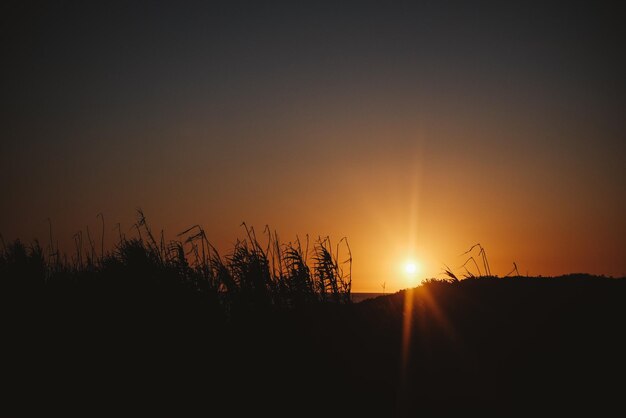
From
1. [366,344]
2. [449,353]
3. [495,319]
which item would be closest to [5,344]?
[366,344]

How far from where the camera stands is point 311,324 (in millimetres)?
7707

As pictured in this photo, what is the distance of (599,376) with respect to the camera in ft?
16.9

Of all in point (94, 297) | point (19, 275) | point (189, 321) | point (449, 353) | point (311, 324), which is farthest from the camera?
point (19, 275)

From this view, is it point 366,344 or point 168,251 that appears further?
point 168,251

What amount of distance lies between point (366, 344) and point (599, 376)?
3.00 meters

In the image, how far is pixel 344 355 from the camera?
6.55 meters

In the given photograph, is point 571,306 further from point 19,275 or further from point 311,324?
point 19,275

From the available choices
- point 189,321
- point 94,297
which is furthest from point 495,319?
point 94,297

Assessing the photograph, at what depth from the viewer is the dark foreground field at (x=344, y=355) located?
17.6 feet

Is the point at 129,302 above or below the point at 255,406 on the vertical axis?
above

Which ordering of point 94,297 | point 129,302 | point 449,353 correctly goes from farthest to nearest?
1. point 94,297
2. point 129,302
3. point 449,353

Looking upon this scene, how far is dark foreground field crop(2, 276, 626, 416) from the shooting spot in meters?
5.37

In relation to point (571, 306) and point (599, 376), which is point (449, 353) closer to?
point (599, 376)

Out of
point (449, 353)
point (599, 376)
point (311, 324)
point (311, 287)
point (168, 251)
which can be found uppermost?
point (168, 251)
